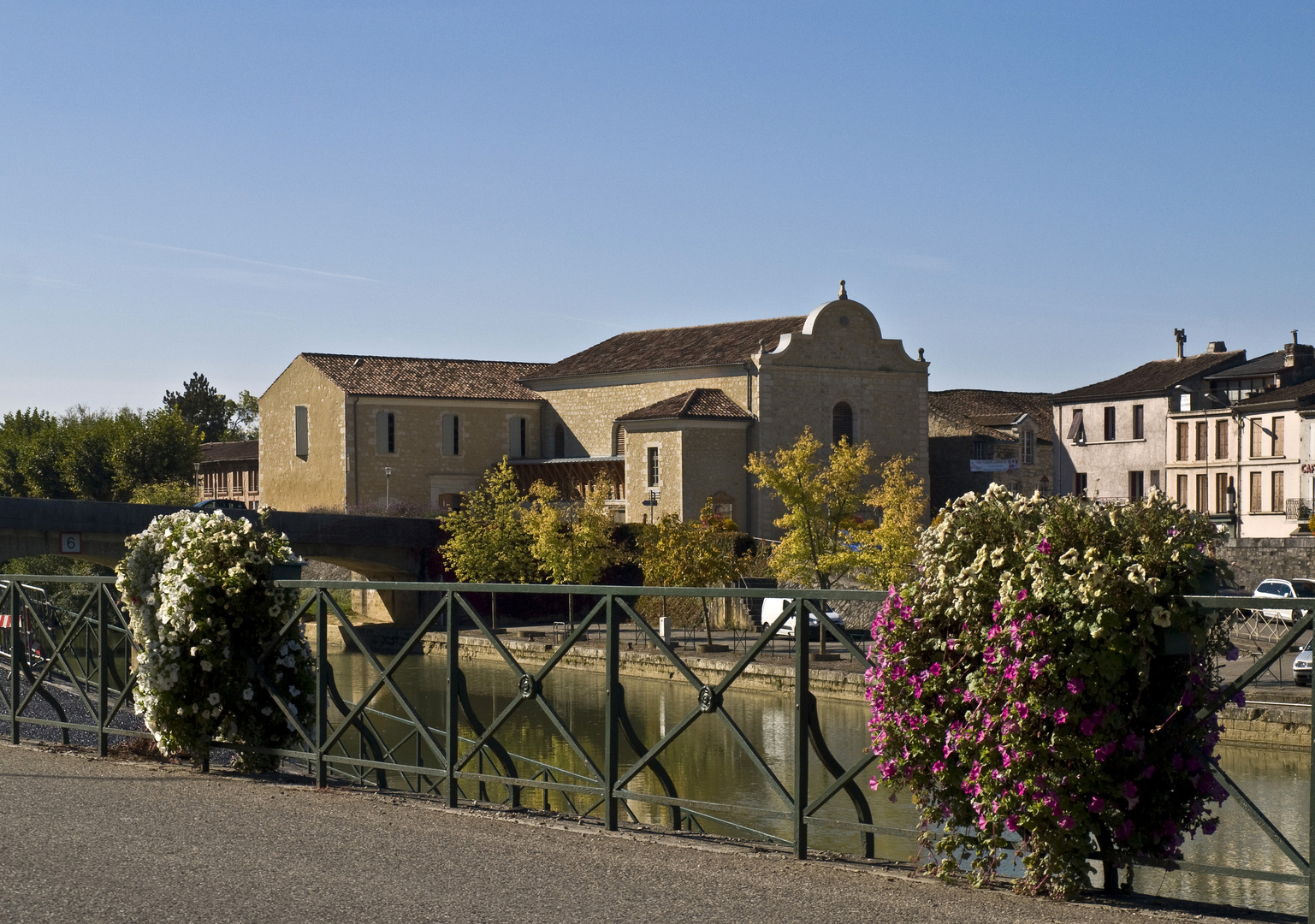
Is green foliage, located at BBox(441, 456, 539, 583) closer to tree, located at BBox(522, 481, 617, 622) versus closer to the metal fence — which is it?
tree, located at BBox(522, 481, 617, 622)

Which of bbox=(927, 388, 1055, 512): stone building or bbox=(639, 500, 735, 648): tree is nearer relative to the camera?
bbox=(639, 500, 735, 648): tree

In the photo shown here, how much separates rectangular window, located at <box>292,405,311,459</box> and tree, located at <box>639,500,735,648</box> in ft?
73.0

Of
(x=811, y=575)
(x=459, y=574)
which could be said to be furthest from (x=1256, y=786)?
(x=459, y=574)

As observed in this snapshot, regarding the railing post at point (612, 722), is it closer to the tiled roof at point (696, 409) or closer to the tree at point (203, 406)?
the tiled roof at point (696, 409)

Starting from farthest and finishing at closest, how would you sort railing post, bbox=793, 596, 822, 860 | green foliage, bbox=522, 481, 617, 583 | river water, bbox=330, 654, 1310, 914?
green foliage, bbox=522, 481, 617, 583 < river water, bbox=330, 654, 1310, 914 < railing post, bbox=793, 596, 822, 860

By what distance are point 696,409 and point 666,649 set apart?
145 feet

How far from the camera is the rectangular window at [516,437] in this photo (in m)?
60.0

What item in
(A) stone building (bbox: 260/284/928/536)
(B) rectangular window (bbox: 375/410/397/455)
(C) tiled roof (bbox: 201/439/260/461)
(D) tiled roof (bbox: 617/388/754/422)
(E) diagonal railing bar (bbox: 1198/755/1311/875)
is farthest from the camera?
(C) tiled roof (bbox: 201/439/260/461)

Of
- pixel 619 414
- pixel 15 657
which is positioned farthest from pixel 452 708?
pixel 619 414

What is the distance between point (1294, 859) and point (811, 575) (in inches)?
1348

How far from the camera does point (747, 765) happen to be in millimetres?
21906

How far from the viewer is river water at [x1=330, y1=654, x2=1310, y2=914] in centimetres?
1445

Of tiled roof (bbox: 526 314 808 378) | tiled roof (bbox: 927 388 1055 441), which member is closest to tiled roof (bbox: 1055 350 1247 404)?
tiled roof (bbox: 927 388 1055 441)

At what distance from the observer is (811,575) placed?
39.1 m
